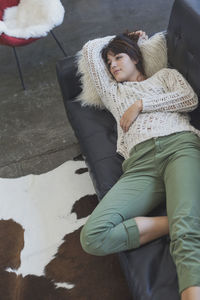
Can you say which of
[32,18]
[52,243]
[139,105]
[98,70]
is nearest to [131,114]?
[139,105]

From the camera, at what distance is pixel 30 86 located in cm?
280

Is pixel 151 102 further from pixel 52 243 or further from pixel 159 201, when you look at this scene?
pixel 52 243

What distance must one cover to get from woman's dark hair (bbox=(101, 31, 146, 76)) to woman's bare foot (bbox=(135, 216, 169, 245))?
825mm

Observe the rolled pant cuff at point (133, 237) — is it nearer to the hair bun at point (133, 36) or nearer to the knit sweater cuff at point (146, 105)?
the knit sweater cuff at point (146, 105)

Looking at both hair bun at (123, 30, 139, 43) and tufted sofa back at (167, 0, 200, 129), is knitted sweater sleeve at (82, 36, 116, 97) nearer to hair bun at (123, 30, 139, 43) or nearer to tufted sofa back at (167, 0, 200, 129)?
hair bun at (123, 30, 139, 43)

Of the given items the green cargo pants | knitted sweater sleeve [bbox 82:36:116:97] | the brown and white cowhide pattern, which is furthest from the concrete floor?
the green cargo pants

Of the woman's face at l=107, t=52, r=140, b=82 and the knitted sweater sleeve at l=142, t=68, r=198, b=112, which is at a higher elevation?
the woman's face at l=107, t=52, r=140, b=82

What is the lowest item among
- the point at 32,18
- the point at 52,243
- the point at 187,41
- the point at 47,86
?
the point at 52,243

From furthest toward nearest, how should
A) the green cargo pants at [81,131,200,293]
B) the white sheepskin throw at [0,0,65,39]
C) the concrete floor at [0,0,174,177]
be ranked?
the white sheepskin throw at [0,0,65,39] → the concrete floor at [0,0,174,177] → the green cargo pants at [81,131,200,293]

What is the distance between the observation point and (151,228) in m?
1.29

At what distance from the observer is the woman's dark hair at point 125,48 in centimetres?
178

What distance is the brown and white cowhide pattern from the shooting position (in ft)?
5.08

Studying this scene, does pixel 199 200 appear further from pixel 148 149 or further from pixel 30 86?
pixel 30 86

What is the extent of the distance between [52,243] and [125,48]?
1.02 m
